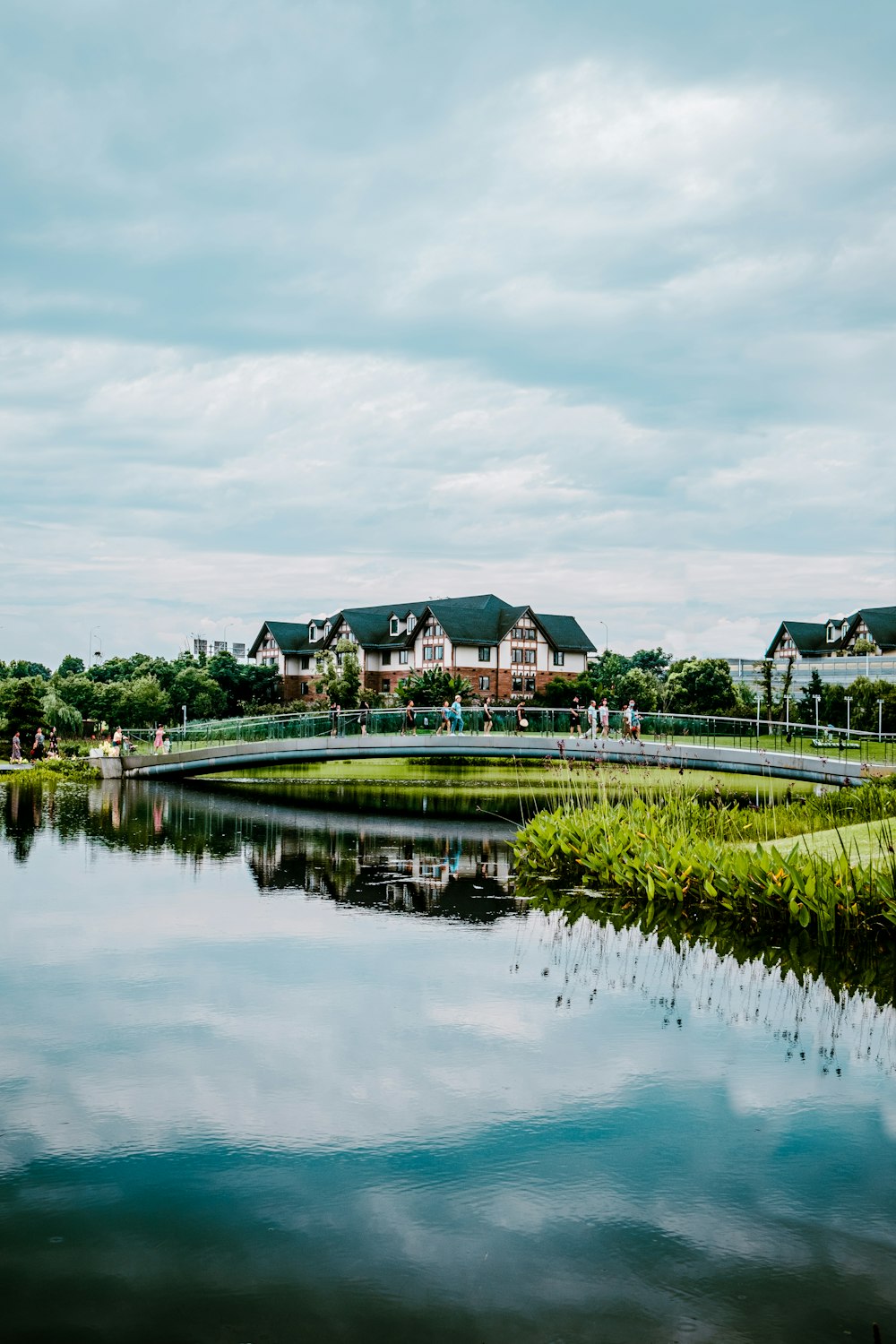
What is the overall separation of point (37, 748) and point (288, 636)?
47.8m

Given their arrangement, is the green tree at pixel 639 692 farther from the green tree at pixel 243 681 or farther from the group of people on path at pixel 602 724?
the group of people on path at pixel 602 724

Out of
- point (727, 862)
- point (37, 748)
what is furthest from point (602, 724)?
point (37, 748)

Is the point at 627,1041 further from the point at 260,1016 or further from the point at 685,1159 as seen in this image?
the point at 260,1016

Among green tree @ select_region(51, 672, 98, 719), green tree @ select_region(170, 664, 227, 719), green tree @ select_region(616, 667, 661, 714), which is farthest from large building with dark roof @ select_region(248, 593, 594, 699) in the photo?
green tree @ select_region(51, 672, 98, 719)

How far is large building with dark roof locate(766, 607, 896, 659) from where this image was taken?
9431cm

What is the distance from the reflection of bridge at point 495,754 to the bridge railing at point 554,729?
367 millimetres

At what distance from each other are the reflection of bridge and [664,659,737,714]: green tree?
4553 cm

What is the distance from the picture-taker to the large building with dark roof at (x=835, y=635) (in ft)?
309

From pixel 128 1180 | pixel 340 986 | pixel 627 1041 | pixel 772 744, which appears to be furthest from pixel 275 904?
pixel 772 744

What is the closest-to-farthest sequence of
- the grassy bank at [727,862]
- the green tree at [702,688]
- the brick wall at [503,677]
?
the grassy bank at [727,862]
the brick wall at [503,677]
the green tree at [702,688]

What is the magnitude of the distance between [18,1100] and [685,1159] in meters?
4.57

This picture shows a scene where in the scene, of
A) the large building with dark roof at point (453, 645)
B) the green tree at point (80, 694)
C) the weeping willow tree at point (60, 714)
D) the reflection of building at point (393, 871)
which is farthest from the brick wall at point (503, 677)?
the reflection of building at point (393, 871)

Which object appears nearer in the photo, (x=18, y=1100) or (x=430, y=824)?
(x=18, y=1100)

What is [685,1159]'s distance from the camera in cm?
700
